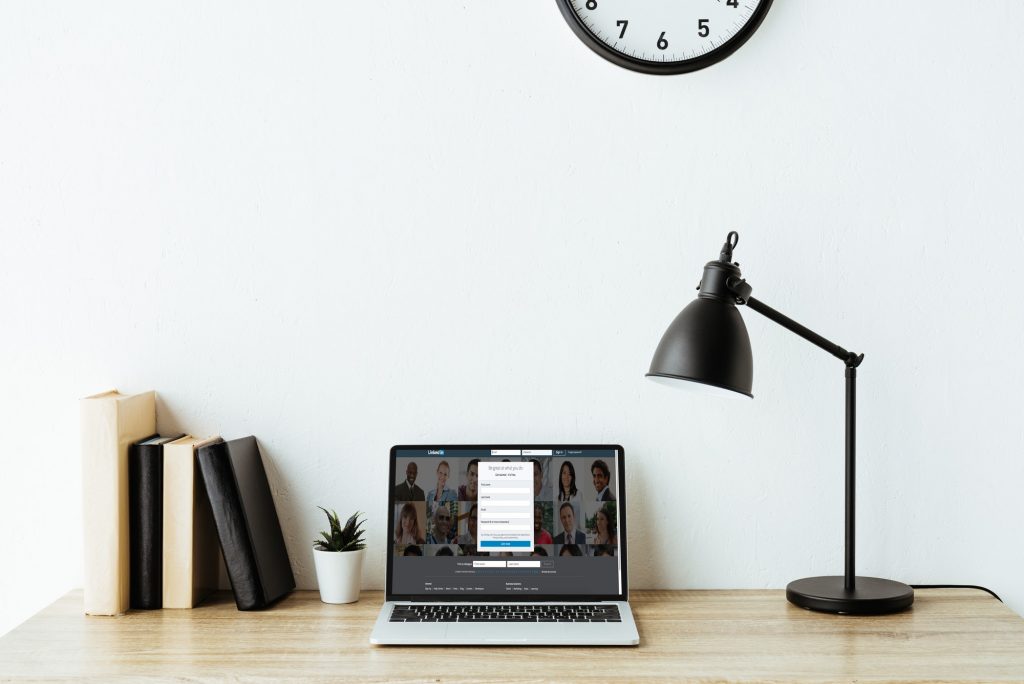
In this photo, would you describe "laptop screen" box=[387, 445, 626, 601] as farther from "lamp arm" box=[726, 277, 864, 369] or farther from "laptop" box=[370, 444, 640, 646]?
"lamp arm" box=[726, 277, 864, 369]

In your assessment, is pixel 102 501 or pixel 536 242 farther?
pixel 536 242

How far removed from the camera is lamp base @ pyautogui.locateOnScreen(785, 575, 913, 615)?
4.02 ft

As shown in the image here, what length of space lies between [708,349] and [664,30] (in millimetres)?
515

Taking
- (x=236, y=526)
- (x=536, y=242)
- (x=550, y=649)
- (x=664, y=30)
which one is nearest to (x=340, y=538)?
(x=236, y=526)

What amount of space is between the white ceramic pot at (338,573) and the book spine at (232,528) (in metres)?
0.09

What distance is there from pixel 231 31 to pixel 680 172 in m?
0.72

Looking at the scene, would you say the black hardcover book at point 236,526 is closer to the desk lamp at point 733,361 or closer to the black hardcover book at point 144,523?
the black hardcover book at point 144,523

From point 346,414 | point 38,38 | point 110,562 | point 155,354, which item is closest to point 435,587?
point 346,414

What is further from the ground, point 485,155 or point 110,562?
point 485,155

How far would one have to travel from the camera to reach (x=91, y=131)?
1.38 meters

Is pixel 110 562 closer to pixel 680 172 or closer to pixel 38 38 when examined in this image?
pixel 38 38

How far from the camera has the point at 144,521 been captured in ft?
4.17

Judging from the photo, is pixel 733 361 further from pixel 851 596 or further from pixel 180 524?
pixel 180 524

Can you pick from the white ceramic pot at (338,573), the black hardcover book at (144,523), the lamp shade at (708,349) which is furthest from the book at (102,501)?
the lamp shade at (708,349)
